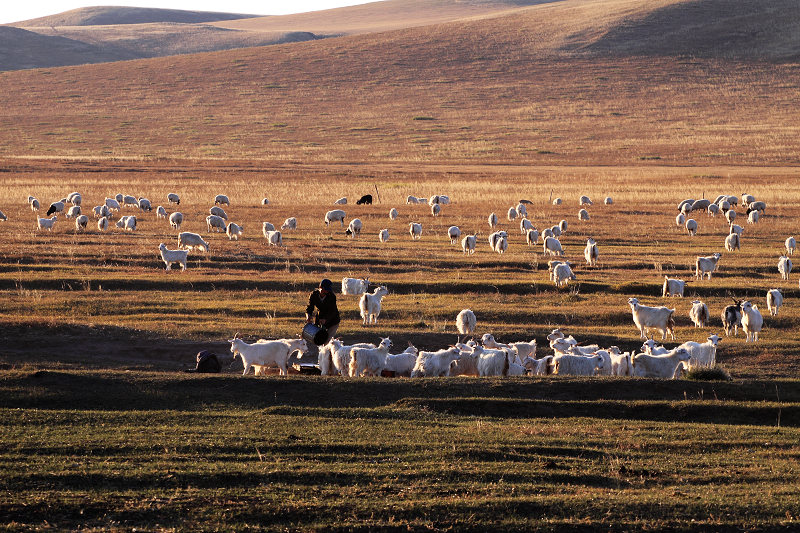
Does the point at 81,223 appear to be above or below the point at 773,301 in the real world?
above

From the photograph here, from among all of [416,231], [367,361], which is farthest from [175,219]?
[367,361]

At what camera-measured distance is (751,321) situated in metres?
20.8

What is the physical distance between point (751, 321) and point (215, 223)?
76.9ft

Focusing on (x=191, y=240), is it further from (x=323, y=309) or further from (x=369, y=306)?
(x=323, y=309)

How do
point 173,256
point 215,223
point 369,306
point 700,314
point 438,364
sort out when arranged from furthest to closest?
point 215,223 < point 173,256 < point 700,314 < point 369,306 < point 438,364

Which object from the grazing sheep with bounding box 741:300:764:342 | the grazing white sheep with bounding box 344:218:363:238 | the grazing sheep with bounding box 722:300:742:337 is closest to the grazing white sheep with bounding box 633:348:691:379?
→ the grazing sheep with bounding box 741:300:764:342

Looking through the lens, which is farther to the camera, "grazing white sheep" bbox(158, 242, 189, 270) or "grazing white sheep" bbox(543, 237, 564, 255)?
"grazing white sheep" bbox(543, 237, 564, 255)

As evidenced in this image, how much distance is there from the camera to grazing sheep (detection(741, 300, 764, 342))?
20750 mm

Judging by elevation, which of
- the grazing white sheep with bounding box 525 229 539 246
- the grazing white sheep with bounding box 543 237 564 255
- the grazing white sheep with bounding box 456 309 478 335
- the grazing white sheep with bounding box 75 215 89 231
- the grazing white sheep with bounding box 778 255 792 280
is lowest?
the grazing white sheep with bounding box 456 309 478 335

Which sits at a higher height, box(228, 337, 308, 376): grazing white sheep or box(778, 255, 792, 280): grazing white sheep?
box(778, 255, 792, 280): grazing white sheep

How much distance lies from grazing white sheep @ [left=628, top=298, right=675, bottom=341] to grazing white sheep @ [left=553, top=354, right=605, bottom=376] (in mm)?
4593

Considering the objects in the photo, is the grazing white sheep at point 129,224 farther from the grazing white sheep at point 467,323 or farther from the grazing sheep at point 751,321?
the grazing sheep at point 751,321

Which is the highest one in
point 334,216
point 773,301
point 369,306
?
point 334,216

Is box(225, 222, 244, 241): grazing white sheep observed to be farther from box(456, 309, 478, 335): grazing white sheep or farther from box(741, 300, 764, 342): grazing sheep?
box(741, 300, 764, 342): grazing sheep
